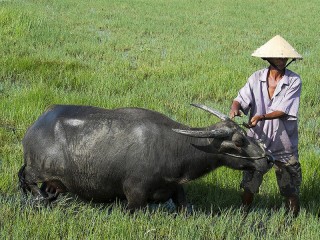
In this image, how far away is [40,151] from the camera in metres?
3.80

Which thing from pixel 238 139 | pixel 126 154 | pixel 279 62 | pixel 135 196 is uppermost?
pixel 279 62

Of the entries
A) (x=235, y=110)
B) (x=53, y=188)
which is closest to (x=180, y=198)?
(x=235, y=110)

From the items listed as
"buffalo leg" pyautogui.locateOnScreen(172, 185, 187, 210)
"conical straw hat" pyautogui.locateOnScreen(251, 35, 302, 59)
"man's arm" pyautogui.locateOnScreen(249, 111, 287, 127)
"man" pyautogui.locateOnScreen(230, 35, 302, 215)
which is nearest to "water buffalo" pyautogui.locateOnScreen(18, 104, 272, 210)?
"buffalo leg" pyautogui.locateOnScreen(172, 185, 187, 210)

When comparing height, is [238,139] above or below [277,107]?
below

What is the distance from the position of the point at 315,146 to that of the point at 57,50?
5694mm

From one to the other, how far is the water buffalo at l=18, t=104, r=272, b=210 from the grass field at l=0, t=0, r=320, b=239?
0.18 m

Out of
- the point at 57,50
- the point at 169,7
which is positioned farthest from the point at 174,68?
the point at 169,7

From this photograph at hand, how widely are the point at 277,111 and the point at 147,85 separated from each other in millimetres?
3953

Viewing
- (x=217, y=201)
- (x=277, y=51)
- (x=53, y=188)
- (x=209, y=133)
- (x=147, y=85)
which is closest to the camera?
(x=209, y=133)

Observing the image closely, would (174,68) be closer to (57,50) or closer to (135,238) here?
(57,50)

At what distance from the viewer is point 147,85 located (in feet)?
24.4

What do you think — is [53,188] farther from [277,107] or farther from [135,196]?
[277,107]

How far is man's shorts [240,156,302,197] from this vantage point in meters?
3.90

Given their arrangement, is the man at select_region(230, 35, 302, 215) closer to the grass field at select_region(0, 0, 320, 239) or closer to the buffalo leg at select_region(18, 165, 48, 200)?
the grass field at select_region(0, 0, 320, 239)
